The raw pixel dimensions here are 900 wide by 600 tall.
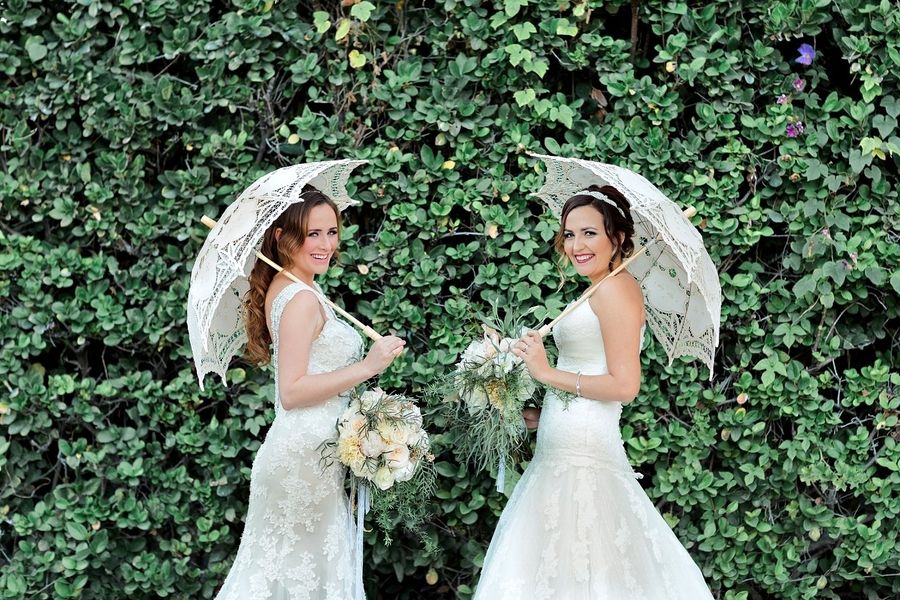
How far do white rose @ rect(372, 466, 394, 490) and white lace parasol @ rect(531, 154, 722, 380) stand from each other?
1.14 meters

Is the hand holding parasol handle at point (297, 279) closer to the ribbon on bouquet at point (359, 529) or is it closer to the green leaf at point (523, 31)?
the ribbon on bouquet at point (359, 529)

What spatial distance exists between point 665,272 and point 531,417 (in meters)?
0.73

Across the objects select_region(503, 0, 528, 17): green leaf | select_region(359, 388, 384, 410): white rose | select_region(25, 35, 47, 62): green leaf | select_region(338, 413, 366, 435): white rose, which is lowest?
select_region(338, 413, 366, 435): white rose

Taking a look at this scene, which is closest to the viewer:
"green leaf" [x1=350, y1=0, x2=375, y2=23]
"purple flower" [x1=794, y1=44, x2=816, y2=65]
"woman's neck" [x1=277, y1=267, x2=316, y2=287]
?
"woman's neck" [x1=277, y1=267, x2=316, y2=287]

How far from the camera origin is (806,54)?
4859 mm

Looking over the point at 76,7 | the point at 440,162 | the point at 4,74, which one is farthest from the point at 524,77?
the point at 4,74

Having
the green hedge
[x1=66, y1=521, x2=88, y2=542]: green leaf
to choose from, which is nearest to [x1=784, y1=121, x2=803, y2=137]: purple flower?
the green hedge

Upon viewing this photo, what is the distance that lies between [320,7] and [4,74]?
148 cm

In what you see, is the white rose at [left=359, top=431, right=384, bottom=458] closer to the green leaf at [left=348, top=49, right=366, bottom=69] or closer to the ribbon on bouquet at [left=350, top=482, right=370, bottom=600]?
the ribbon on bouquet at [left=350, top=482, right=370, bottom=600]

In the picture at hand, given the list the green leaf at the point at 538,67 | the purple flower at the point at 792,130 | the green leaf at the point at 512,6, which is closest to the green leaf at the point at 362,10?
the green leaf at the point at 512,6

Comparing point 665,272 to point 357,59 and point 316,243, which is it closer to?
point 316,243

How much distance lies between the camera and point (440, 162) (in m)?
5.01

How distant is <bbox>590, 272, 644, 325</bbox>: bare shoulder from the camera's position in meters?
3.99

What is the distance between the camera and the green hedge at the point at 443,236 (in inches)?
193
